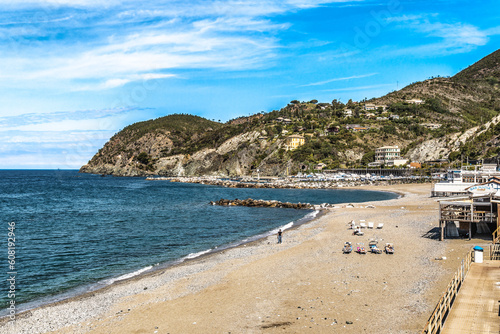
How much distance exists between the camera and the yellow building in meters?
147

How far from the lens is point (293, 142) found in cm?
14812

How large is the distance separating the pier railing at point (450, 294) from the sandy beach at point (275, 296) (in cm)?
92

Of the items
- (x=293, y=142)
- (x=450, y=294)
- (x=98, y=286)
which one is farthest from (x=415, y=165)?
(x=98, y=286)

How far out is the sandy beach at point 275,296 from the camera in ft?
44.1

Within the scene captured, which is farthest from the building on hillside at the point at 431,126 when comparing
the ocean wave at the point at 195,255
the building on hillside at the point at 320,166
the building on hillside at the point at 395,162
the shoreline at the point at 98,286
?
the ocean wave at the point at 195,255

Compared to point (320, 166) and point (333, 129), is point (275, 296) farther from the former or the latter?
point (333, 129)

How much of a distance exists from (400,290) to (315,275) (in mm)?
4394

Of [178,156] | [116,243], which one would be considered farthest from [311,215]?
[178,156]

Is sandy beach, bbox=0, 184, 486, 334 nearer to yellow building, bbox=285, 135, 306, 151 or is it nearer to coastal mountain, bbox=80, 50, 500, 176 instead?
coastal mountain, bbox=80, 50, 500, 176

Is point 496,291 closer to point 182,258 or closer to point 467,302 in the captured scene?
point 467,302

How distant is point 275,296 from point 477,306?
25.6 feet

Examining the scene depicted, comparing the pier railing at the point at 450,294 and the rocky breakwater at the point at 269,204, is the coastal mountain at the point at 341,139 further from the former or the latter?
the pier railing at the point at 450,294

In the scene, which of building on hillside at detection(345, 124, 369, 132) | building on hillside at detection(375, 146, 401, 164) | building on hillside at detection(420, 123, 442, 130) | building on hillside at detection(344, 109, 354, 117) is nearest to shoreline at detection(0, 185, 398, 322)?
building on hillside at detection(375, 146, 401, 164)

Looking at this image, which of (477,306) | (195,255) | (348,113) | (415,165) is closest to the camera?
(477,306)
